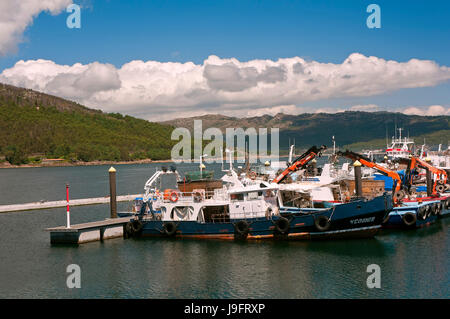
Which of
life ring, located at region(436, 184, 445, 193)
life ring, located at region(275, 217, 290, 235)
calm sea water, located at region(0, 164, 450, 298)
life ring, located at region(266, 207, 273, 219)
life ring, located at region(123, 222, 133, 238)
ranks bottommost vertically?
calm sea water, located at region(0, 164, 450, 298)

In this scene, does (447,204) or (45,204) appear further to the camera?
(45,204)

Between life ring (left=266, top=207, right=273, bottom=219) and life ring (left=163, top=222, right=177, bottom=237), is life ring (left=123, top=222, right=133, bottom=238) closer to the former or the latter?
life ring (left=163, top=222, right=177, bottom=237)

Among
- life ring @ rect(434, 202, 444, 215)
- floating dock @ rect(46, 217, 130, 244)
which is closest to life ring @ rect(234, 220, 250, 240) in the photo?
floating dock @ rect(46, 217, 130, 244)

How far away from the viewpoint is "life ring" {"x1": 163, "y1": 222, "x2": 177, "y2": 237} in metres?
32.2

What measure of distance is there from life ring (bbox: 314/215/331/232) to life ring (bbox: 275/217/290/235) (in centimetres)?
189

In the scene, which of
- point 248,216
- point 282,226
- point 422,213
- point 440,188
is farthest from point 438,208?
point 248,216

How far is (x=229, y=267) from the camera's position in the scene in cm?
2523

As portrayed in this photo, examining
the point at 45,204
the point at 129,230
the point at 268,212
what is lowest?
the point at 129,230

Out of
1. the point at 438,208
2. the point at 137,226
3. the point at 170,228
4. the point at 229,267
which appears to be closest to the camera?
the point at 229,267

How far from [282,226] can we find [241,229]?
111 inches

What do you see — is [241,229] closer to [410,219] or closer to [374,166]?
[374,166]

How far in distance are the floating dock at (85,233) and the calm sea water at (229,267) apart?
70 cm
